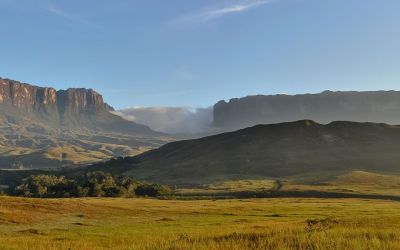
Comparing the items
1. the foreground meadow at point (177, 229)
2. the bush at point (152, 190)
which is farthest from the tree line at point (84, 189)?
the foreground meadow at point (177, 229)

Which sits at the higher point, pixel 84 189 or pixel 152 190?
pixel 84 189

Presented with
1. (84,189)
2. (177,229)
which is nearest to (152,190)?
(84,189)

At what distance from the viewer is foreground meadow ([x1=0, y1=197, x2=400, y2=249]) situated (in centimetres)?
2277

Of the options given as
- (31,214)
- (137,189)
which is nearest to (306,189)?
(137,189)

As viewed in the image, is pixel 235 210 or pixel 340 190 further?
pixel 340 190

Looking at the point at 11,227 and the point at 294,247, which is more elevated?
the point at 294,247

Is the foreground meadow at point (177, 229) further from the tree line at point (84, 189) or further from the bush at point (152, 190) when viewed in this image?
the bush at point (152, 190)

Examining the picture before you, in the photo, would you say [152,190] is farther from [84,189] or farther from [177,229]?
[177,229]

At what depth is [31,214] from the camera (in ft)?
216

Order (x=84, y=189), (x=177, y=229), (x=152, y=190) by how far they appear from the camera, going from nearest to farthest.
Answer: (x=177, y=229), (x=84, y=189), (x=152, y=190)

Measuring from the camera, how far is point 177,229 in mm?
52844

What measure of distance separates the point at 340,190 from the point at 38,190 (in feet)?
325

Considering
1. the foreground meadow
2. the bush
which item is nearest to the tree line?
the bush

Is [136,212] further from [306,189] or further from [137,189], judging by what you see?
[306,189]
